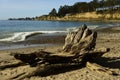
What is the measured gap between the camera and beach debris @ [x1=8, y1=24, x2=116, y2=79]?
9.76 meters

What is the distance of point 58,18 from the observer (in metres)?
157

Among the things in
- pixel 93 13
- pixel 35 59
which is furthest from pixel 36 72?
pixel 93 13

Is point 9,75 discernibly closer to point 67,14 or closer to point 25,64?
point 25,64

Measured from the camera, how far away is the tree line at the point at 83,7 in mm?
136725

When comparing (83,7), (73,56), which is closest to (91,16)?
(83,7)

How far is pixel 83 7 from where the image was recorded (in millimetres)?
149625

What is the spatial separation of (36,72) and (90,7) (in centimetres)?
14081

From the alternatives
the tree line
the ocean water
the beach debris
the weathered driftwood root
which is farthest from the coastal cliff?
the beach debris

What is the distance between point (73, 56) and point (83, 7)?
462 feet

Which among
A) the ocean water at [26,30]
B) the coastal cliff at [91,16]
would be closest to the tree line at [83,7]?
the coastal cliff at [91,16]

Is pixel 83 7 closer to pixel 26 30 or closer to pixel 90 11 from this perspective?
pixel 90 11

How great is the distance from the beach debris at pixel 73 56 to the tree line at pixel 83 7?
414 feet

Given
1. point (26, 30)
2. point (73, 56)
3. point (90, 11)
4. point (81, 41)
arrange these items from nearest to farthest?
point (73, 56), point (81, 41), point (26, 30), point (90, 11)

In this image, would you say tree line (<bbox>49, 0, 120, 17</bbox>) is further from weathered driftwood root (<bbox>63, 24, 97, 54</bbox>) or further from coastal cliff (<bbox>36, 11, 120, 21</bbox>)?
weathered driftwood root (<bbox>63, 24, 97, 54</bbox>)
